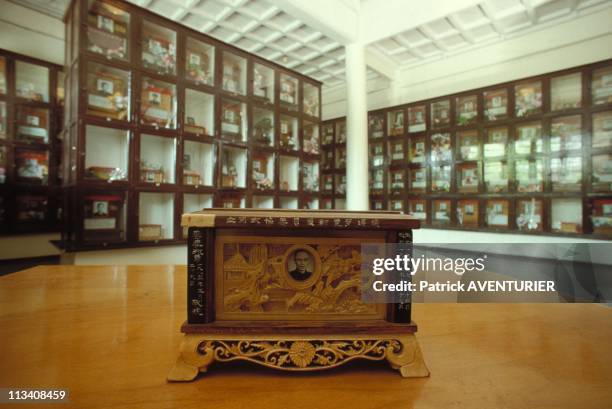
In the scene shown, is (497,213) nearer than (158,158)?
No

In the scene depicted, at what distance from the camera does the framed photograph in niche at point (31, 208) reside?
3.78 metres

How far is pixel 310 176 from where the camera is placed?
443 centimetres

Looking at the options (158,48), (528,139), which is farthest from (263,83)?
(528,139)

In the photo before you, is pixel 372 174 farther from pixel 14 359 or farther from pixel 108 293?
pixel 14 359

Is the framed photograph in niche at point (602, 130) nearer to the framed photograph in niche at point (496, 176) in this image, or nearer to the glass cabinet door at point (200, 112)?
the framed photograph in niche at point (496, 176)

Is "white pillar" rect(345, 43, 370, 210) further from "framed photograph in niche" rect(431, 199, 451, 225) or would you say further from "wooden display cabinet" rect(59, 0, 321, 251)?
"framed photograph in niche" rect(431, 199, 451, 225)

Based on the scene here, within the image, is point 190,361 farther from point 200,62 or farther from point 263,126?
point 263,126

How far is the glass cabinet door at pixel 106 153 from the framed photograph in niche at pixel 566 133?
456cm

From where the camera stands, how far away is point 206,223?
595mm

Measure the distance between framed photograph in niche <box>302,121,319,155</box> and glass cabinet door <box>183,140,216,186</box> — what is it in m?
1.33

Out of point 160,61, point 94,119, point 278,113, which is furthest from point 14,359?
point 278,113

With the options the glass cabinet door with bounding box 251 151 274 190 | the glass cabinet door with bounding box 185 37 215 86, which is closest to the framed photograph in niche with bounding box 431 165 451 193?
the glass cabinet door with bounding box 251 151 274 190

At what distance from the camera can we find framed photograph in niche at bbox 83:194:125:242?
2.59m

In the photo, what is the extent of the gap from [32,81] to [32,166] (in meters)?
1.04
